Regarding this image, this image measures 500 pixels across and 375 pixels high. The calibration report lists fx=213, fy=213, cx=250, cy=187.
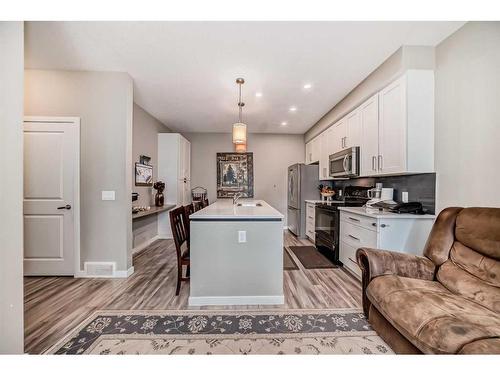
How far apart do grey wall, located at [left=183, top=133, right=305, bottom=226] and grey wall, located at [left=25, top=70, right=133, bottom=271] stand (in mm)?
3112

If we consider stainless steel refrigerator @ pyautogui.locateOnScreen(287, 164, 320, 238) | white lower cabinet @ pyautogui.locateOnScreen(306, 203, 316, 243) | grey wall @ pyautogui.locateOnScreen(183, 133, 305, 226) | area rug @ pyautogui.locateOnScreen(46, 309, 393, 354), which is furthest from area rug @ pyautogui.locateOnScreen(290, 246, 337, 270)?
grey wall @ pyautogui.locateOnScreen(183, 133, 305, 226)

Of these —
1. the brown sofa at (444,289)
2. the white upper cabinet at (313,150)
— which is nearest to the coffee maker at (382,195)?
the brown sofa at (444,289)

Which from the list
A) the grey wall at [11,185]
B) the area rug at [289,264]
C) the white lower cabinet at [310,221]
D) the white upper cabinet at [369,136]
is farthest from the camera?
the white lower cabinet at [310,221]

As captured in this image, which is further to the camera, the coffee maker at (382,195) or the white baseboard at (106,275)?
the coffee maker at (382,195)

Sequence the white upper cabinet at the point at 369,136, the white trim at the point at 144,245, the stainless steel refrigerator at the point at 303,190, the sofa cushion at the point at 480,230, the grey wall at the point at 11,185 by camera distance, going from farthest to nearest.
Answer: the stainless steel refrigerator at the point at 303,190, the white trim at the point at 144,245, the white upper cabinet at the point at 369,136, the sofa cushion at the point at 480,230, the grey wall at the point at 11,185

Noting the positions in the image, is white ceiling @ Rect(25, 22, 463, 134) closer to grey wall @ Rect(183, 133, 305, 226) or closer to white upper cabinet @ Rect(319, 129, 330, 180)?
white upper cabinet @ Rect(319, 129, 330, 180)

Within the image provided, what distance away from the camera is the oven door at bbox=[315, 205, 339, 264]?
3197 mm

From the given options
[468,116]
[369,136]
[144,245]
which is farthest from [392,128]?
[144,245]

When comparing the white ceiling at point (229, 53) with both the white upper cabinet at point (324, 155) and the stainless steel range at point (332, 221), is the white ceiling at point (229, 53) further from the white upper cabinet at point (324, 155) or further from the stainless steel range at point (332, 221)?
the stainless steel range at point (332, 221)

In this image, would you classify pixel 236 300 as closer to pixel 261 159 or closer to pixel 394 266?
pixel 394 266

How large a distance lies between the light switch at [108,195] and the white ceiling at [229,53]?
157 centimetres

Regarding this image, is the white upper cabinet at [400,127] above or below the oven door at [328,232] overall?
above

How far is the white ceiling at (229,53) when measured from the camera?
198 centimetres
